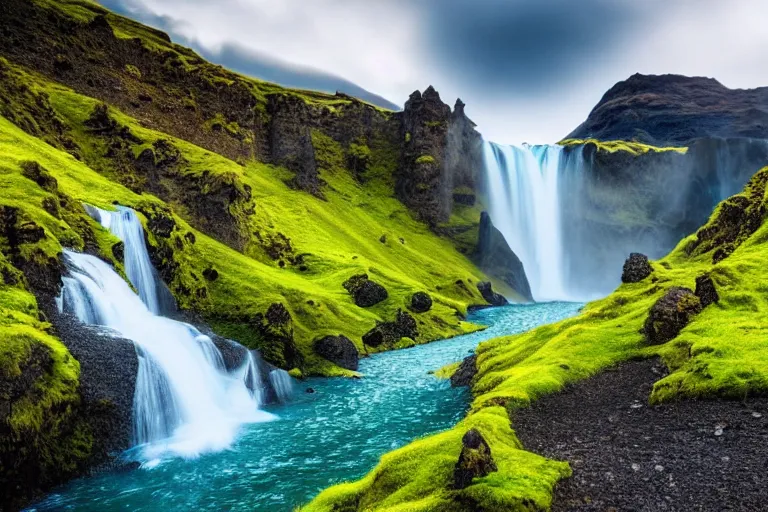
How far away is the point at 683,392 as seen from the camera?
18.7 meters

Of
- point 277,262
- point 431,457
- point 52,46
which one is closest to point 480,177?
point 277,262

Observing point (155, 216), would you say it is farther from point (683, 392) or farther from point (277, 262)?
point (683, 392)

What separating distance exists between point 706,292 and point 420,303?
1938 inches

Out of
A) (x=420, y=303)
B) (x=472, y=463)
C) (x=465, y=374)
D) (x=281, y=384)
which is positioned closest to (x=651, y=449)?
(x=472, y=463)

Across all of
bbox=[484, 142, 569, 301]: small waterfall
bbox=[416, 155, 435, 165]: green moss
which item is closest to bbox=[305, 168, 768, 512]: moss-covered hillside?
bbox=[416, 155, 435, 165]: green moss

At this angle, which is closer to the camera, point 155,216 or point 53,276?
point 53,276

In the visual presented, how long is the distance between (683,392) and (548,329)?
18551mm

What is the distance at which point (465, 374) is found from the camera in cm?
3794

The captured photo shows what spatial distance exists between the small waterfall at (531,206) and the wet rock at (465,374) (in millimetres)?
116061

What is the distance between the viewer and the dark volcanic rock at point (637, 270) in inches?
1523

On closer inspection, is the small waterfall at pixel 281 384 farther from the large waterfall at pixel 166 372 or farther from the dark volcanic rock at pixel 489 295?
the dark volcanic rock at pixel 489 295

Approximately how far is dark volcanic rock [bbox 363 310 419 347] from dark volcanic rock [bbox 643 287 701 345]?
36.2 m

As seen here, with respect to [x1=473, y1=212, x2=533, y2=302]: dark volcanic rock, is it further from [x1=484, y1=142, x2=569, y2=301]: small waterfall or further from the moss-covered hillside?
the moss-covered hillside

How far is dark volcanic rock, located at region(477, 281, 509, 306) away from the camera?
4450 inches
